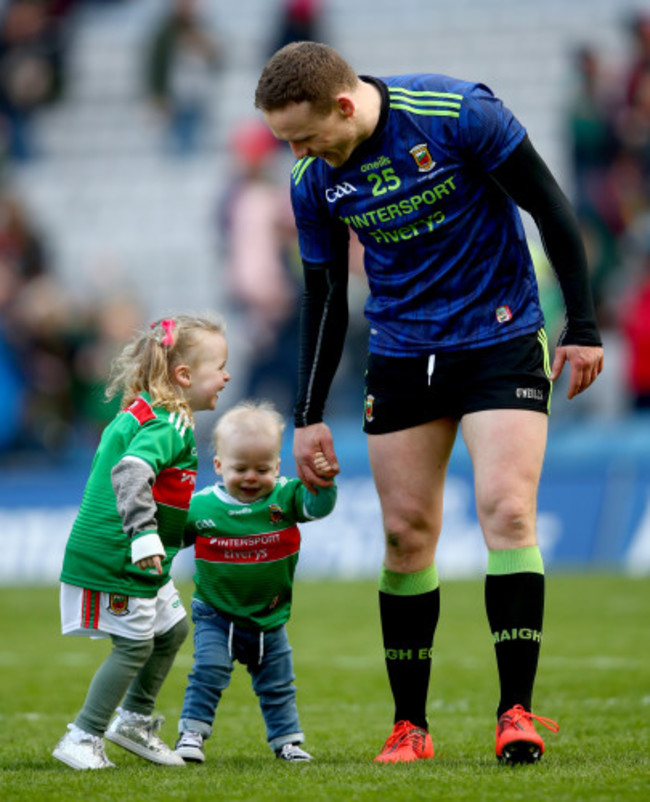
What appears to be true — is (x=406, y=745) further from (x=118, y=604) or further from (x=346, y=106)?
(x=346, y=106)

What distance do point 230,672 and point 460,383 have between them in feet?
4.02

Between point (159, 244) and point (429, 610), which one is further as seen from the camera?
point (159, 244)

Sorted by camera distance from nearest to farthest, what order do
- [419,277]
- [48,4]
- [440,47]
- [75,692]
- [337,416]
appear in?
[419,277] → [75,692] → [337,416] → [440,47] → [48,4]

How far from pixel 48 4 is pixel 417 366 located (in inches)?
724

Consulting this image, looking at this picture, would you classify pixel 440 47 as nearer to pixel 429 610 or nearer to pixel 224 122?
pixel 224 122

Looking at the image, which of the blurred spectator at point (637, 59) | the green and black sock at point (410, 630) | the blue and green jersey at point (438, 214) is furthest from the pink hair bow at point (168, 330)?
the blurred spectator at point (637, 59)

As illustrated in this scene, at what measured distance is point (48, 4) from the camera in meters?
22.0

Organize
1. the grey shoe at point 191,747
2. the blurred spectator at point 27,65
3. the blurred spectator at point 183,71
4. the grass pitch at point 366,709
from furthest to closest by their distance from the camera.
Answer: the blurred spectator at point 27,65 → the blurred spectator at point 183,71 → the grey shoe at point 191,747 → the grass pitch at point 366,709

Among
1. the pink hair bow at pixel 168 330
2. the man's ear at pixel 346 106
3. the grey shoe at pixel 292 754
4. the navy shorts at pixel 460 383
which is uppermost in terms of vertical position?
the man's ear at pixel 346 106

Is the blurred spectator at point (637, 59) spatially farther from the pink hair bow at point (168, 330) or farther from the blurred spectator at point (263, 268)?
the pink hair bow at point (168, 330)

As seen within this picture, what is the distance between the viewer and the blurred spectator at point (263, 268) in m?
15.5

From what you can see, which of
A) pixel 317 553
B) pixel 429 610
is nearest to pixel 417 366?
pixel 429 610

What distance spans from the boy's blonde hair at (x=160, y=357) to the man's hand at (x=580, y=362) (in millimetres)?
1154

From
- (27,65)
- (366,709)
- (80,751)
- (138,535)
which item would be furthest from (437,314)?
(27,65)
